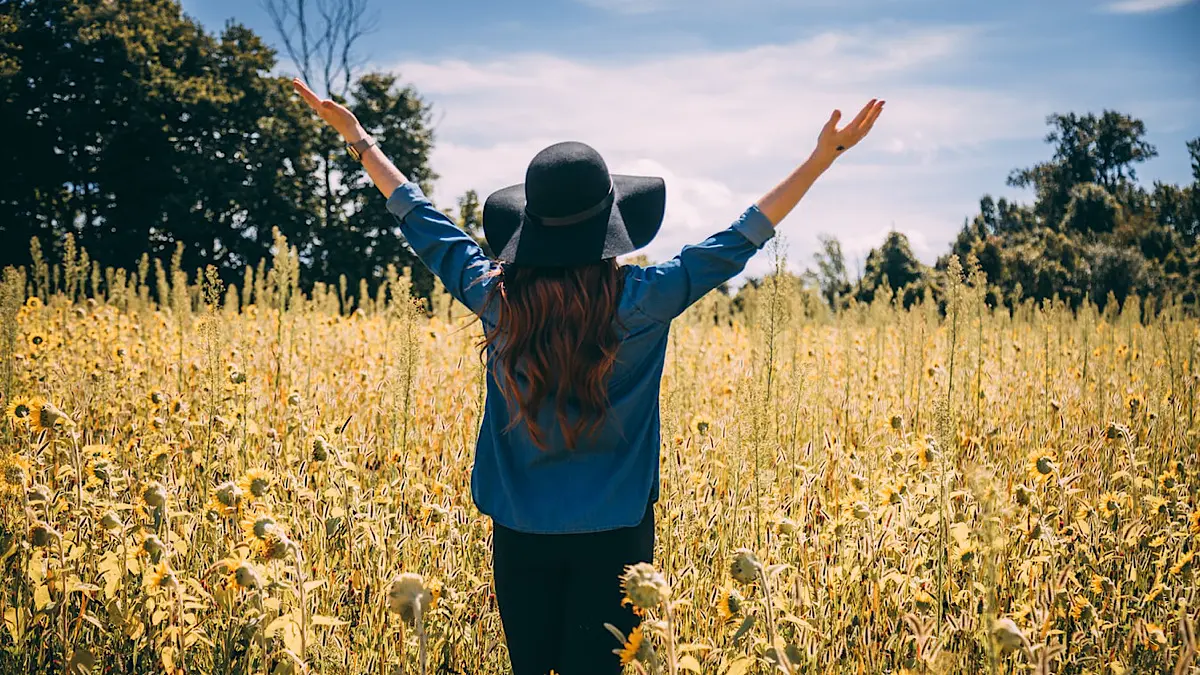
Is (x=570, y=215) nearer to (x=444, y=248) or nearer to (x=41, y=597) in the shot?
(x=444, y=248)

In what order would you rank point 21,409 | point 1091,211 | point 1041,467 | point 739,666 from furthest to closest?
point 1091,211
point 21,409
point 1041,467
point 739,666

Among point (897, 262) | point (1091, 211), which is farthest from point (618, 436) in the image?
point (1091, 211)

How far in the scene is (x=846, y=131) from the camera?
1621 millimetres

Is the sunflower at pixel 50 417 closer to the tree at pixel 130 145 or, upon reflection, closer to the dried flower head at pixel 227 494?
the dried flower head at pixel 227 494

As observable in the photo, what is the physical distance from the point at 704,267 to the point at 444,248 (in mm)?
693

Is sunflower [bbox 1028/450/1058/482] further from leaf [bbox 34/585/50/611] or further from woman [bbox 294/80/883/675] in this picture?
leaf [bbox 34/585/50/611]

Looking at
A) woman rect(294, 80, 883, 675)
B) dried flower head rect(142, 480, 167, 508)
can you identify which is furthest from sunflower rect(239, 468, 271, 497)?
woman rect(294, 80, 883, 675)

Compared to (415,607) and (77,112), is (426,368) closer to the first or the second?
(415,607)

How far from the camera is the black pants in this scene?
1.68 metres

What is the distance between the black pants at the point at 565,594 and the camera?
66.1 inches

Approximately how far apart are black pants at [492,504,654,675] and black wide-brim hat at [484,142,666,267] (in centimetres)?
64

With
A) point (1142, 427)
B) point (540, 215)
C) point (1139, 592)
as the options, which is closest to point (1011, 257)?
A: point (1142, 427)

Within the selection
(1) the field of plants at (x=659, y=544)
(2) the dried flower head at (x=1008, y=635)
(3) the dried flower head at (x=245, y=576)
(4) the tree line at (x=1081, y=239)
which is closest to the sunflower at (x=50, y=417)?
(1) the field of plants at (x=659, y=544)

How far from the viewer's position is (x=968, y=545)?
2109 millimetres
